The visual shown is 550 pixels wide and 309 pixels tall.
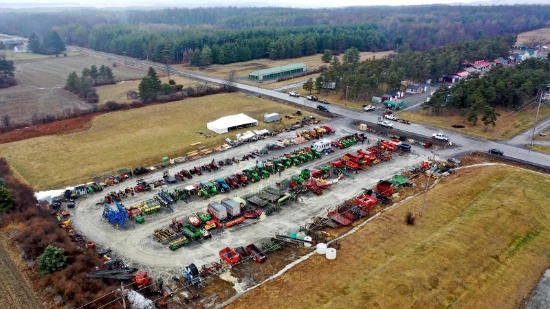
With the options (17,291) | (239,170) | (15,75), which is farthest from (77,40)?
(17,291)

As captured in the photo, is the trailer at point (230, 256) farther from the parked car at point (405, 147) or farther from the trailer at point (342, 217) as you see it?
the parked car at point (405, 147)

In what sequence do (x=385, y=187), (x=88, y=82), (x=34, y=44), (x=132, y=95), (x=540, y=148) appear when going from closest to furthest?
1. (x=385, y=187)
2. (x=540, y=148)
3. (x=132, y=95)
4. (x=88, y=82)
5. (x=34, y=44)

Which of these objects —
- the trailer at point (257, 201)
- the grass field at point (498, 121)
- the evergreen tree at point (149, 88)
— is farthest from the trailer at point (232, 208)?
the evergreen tree at point (149, 88)

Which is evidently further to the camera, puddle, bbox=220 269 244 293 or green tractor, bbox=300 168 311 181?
green tractor, bbox=300 168 311 181

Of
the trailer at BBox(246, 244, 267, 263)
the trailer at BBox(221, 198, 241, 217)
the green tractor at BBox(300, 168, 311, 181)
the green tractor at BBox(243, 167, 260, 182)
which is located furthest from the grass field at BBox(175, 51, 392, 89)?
the trailer at BBox(246, 244, 267, 263)

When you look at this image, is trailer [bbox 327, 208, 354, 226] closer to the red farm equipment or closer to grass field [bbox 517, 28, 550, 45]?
the red farm equipment

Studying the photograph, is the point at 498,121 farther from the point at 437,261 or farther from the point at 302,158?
the point at 437,261

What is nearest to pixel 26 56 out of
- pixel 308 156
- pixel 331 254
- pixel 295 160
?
pixel 295 160
